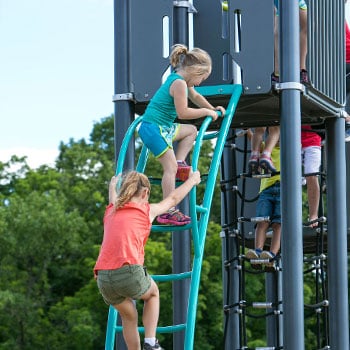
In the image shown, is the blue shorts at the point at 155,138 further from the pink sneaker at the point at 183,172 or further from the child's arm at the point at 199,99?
the child's arm at the point at 199,99

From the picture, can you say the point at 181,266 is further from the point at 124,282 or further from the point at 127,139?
the point at 124,282

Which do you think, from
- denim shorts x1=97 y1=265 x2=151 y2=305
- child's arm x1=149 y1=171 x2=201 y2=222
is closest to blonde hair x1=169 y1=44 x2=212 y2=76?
child's arm x1=149 y1=171 x2=201 y2=222

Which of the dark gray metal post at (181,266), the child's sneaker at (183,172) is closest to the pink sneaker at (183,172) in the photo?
the child's sneaker at (183,172)

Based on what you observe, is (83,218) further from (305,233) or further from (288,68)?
(288,68)

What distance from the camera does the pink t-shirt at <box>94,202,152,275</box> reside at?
18.4ft

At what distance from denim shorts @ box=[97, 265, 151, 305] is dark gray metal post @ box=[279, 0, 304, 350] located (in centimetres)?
136

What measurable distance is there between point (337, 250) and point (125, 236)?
246cm

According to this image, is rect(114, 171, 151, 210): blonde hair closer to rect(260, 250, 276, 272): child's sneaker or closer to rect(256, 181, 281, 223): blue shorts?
rect(260, 250, 276, 272): child's sneaker

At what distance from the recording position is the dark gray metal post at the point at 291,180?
6.68 meters

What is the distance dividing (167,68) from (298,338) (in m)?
2.10

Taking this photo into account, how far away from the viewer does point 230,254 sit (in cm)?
925

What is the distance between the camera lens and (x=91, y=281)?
2684 cm

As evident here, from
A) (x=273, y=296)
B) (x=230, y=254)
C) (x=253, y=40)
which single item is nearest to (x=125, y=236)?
(x=253, y=40)

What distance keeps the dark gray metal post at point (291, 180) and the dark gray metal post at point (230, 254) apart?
220 cm
